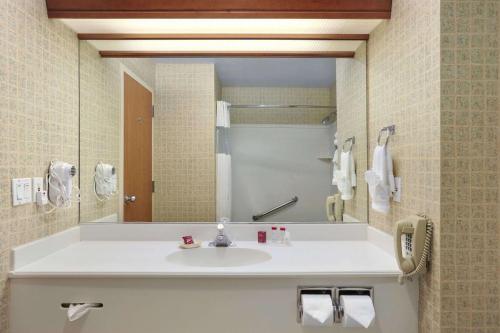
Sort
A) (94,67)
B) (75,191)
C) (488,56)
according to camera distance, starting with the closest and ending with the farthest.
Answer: (488,56) → (75,191) → (94,67)

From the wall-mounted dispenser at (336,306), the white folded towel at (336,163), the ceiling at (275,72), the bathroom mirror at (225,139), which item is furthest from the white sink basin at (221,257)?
the ceiling at (275,72)

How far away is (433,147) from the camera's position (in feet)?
3.60

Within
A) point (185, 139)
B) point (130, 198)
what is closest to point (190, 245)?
point (130, 198)

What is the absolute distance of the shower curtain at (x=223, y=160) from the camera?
172 cm

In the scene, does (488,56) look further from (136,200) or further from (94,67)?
(94,67)

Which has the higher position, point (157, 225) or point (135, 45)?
point (135, 45)

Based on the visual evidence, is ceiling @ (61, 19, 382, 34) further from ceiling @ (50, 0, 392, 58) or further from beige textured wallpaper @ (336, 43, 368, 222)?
beige textured wallpaper @ (336, 43, 368, 222)

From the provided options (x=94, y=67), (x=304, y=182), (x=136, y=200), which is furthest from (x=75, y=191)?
(x=304, y=182)

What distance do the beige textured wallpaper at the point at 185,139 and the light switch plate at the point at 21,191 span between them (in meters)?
0.62

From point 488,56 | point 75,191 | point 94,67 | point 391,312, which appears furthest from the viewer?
point 94,67

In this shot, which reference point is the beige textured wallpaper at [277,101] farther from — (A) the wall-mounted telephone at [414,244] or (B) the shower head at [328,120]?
(A) the wall-mounted telephone at [414,244]

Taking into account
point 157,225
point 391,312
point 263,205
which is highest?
point 263,205

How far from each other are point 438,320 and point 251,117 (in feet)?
4.14

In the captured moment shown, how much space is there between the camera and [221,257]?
154cm
